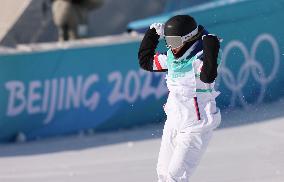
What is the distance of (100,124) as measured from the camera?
960 centimetres

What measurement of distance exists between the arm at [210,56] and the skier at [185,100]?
0.03 metres

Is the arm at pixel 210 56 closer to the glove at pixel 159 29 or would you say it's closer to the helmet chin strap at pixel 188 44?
the helmet chin strap at pixel 188 44

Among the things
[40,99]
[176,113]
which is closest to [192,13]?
[40,99]

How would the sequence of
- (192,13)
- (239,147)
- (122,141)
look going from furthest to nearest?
(192,13) < (122,141) < (239,147)

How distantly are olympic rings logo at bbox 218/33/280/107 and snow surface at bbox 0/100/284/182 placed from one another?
0.74 feet

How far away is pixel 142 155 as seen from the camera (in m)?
8.52

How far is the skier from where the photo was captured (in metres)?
5.50

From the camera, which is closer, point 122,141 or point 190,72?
point 190,72

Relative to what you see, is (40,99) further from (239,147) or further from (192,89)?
(192,89)

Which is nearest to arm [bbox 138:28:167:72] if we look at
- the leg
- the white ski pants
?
the white ski pants

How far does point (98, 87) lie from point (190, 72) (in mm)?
4021

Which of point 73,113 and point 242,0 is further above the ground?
point 242,0

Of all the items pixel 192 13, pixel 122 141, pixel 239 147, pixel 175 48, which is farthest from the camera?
pixel 192 13

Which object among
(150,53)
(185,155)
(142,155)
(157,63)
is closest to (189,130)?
(185,155)
